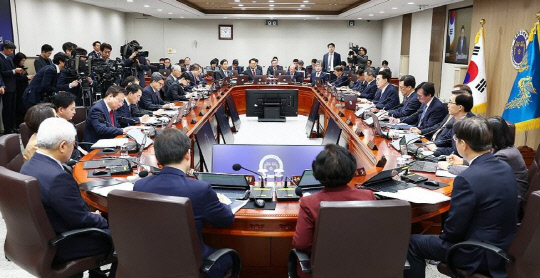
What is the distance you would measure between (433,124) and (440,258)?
264 centimetres

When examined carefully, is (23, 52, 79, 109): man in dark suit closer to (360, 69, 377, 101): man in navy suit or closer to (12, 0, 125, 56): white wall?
(12, 0, 125, 56): white wall

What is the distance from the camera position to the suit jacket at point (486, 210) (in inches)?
78.9

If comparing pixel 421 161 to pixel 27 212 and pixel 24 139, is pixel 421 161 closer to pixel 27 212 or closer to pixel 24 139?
pixel 27 212

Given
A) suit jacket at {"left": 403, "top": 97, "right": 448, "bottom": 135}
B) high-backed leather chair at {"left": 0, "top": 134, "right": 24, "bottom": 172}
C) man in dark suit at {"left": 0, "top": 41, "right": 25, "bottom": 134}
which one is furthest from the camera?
man in dark suit at {"left": 0, "top": 41, "right": 25, "bottom": 134}

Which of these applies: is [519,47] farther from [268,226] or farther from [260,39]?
[260,39]

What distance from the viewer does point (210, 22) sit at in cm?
1592

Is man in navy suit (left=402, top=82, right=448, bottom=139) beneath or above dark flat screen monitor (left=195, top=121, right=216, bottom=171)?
above

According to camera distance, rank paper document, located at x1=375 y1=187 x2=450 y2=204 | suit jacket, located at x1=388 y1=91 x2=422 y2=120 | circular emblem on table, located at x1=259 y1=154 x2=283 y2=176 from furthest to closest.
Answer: suit jacket, located at x1=388 y1=91 x2=422 y2=120 → circular emblem on table, located at x1=259 y1=154 x2=283 y2=176 → paper document, located at x1=375 y1=187 x2=450 y2=204

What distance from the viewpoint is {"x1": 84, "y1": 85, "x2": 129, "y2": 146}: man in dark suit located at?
4.11m

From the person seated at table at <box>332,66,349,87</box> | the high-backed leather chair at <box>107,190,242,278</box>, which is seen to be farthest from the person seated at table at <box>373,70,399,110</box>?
the high-backed leather chair at <box>107,190,242,278</box>

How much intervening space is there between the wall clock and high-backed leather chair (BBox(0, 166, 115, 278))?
1444cm

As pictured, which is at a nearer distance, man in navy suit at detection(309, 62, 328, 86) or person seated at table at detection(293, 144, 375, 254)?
person seated at table at detection(293, 144, 375, 254)

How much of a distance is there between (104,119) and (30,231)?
2.32 m

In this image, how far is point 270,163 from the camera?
324 centimetres
